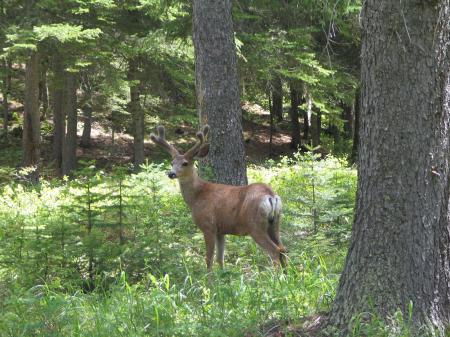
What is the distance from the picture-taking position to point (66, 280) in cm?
648

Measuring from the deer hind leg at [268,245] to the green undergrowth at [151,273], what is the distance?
21 cm

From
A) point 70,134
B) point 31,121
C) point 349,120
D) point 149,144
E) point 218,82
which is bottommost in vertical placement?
point 149,144

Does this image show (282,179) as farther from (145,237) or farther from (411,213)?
(411,213)

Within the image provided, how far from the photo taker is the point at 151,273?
652cm

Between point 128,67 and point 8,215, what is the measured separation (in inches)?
370

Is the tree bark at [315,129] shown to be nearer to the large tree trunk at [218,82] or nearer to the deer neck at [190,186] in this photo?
the large tree trunk at [218,82]

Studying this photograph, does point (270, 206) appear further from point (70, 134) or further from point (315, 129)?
point (315, 129)

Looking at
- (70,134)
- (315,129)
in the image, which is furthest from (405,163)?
(315,129)

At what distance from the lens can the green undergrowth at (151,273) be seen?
4602 mm

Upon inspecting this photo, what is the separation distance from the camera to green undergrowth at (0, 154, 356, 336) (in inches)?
181

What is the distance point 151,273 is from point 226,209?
1.48m

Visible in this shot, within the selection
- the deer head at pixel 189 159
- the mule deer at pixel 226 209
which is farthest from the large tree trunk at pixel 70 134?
the mule deer at pixel 226 209

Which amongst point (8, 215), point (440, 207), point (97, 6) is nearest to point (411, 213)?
point (440, 207)

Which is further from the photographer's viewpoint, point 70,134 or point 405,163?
point 70,134
